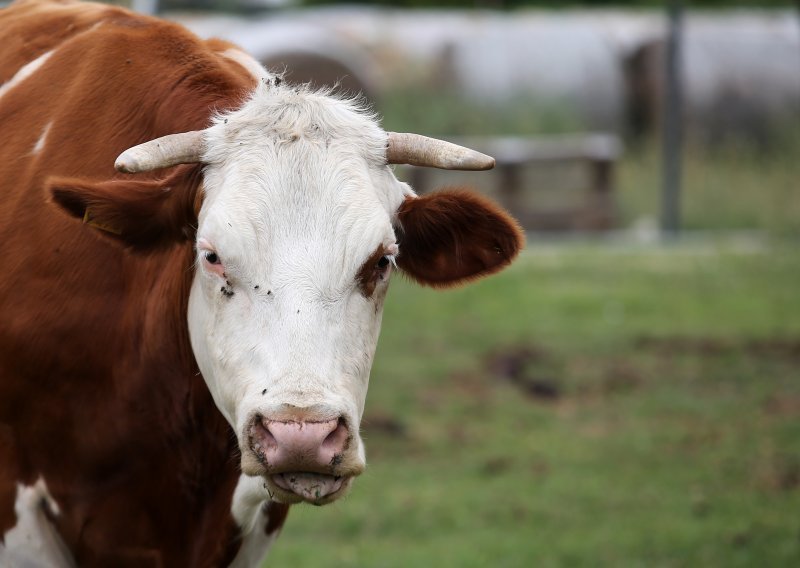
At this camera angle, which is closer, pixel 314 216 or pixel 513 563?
pixel 314 216

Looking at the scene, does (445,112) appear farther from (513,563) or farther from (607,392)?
(513,563)

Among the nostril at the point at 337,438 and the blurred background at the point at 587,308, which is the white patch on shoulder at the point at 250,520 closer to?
the nostril at the point at 337,438

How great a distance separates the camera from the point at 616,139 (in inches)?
761

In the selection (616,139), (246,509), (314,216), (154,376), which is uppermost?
(314,216)

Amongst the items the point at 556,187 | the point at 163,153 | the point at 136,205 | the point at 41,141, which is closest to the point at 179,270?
the point at 136,205

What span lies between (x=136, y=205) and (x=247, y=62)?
3.19 feet

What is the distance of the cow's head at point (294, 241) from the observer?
133 inches

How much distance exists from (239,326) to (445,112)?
48.9 feet

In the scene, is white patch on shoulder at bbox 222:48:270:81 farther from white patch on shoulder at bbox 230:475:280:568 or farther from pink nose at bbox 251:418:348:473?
pink nose at bbox 251:418:348:473

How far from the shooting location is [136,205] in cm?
386

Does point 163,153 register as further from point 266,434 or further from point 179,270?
point 266,434

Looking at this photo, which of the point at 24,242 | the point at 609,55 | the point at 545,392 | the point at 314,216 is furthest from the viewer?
the point at 609,55

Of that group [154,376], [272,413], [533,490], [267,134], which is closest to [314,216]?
[267,134]

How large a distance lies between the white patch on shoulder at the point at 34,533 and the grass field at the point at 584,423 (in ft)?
9.22
